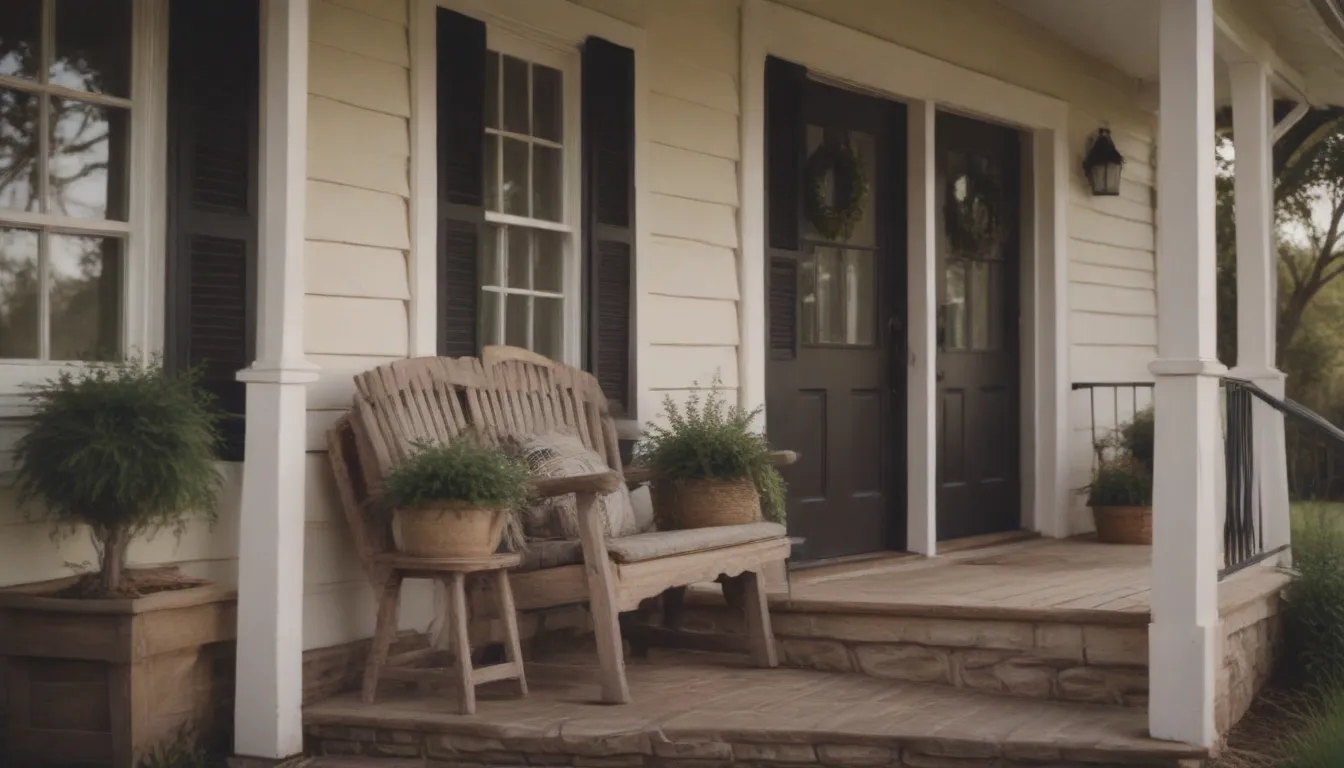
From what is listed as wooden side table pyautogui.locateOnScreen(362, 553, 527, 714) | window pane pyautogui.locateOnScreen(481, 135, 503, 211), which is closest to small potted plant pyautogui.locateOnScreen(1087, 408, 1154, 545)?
window pane pyautogui.locateOnScreen(481, 135, 503, 211)

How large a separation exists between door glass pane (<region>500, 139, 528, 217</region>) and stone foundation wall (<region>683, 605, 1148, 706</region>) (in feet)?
5.37

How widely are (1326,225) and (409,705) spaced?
1292 centimetres

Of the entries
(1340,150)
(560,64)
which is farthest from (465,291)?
(1340,150)

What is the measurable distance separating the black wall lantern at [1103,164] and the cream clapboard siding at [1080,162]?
68 millimetres

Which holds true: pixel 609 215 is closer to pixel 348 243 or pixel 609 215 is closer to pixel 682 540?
pixel 348 243

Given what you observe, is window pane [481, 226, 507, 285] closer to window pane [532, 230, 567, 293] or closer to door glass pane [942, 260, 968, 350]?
window pane [532, 230, 567, 293]

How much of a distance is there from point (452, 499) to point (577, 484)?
36 cm

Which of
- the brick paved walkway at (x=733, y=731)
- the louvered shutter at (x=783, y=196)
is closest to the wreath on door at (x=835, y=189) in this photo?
the louvered shutter at (x=783, y=196)

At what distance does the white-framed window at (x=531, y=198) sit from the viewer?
17.5 ft

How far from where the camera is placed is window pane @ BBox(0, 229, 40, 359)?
3.98 m

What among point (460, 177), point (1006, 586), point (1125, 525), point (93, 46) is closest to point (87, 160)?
point (93, 46)

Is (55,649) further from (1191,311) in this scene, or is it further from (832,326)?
(832,326)

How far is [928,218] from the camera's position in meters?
7.26

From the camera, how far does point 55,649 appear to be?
3943 millimetres
